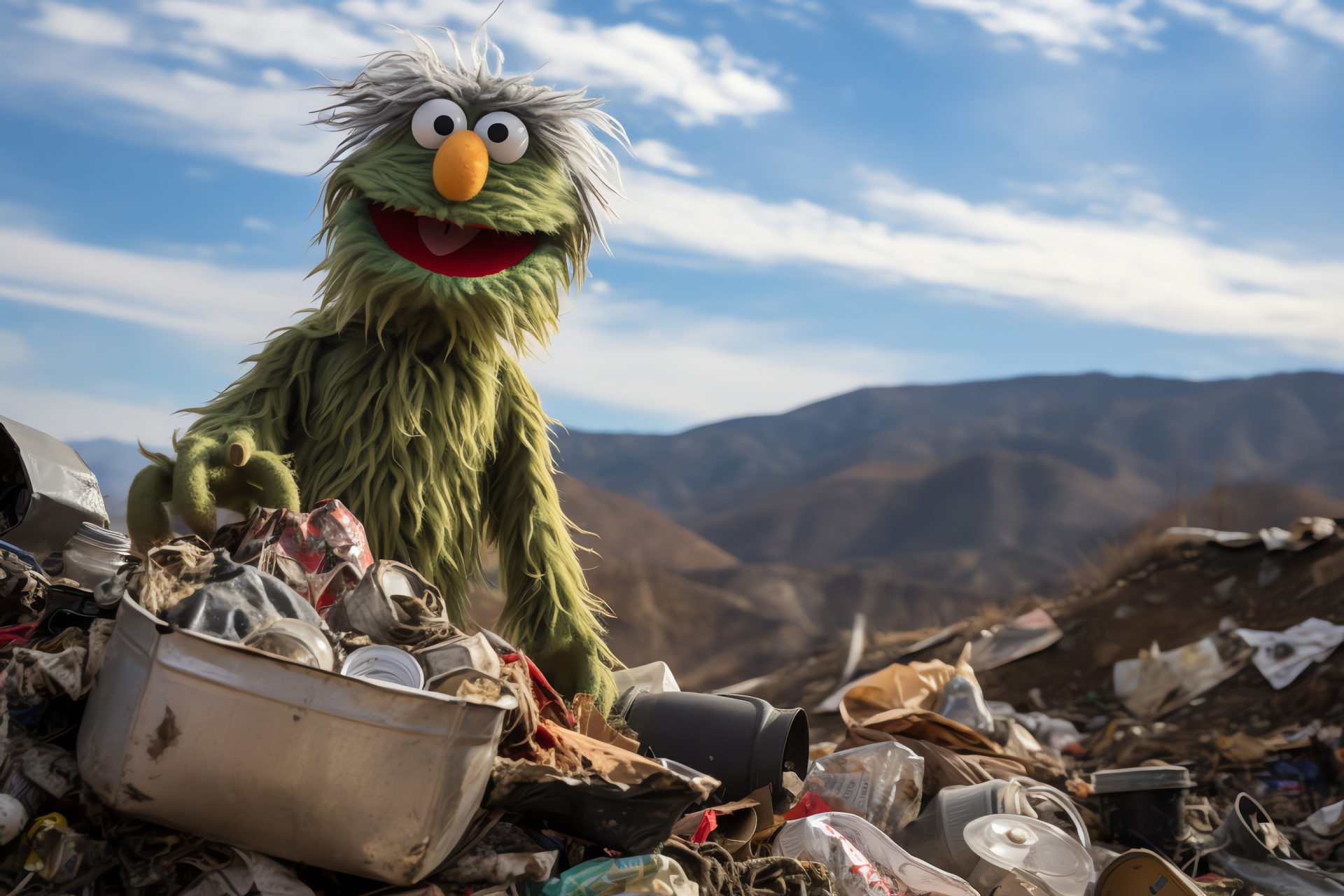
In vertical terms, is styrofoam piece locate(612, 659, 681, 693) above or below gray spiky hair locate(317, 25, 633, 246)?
below

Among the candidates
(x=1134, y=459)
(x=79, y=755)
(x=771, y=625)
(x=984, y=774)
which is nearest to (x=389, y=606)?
(x=79, y=755)

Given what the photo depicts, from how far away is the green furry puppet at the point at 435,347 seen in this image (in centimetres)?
209

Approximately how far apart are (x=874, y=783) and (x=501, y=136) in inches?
72.0

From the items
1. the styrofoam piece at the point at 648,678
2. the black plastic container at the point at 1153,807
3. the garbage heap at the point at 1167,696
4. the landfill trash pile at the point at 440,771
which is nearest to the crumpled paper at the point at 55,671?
the landfill trash pile at the point at 440,771

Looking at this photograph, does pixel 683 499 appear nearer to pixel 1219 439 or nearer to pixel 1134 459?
A: pixel 1134 459

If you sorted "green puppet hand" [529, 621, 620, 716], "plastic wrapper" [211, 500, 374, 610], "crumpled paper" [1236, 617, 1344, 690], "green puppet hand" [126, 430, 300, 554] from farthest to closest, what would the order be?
"crumpled paper" [1236, 617, 1344, 690], "green puppet hand" [529, 621, 620, 716], "green puppet hand" [126, 430, 300, 554], "plastic wrapper" [211, 500, 374, 610]

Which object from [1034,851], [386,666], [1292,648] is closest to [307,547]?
[386,666]

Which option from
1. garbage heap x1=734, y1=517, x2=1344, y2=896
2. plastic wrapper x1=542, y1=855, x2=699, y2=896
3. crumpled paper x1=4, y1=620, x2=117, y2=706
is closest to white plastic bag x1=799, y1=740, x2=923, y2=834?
garbage heap x1=734, y1=517, x2=1344, y2=896

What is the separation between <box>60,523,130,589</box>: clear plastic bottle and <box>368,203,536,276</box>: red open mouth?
945mm

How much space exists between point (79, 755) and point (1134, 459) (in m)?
16.4

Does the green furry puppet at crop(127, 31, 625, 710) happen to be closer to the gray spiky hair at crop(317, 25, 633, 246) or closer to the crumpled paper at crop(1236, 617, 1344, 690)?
the gray spiky hair at crop(317, 25, 633, 246)

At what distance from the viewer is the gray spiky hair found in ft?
7.29

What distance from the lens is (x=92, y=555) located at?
2.15 meters

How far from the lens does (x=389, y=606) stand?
65.9 inches
